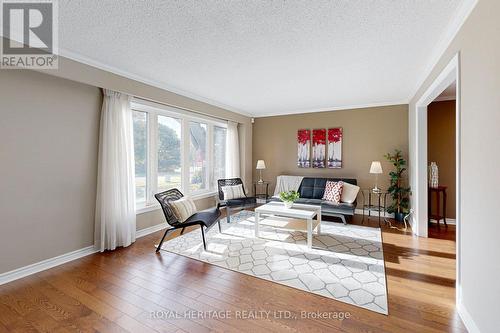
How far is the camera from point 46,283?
2414 millimetres

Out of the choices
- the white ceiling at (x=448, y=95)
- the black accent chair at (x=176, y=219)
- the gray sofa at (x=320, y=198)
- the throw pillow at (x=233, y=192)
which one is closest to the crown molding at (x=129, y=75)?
the black accent chair at (x=176, y=219)

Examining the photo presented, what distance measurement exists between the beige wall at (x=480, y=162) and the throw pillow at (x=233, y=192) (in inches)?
148

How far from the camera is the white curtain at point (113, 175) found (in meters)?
3.18

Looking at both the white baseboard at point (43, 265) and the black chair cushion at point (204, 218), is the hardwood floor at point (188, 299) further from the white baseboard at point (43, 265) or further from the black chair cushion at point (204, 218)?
the black chair cushion at point (204, 218)

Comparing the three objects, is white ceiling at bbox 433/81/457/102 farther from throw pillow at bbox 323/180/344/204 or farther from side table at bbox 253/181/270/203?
side table at bbox 253/181/270/203

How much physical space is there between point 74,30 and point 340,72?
3.17 metres

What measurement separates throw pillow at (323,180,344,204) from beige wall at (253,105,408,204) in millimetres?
665

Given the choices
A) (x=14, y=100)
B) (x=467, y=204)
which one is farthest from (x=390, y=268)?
(x=14, y=100)

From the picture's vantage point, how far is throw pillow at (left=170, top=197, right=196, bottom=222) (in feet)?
10.8

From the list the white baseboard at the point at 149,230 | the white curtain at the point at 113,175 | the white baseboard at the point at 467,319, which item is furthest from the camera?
the white baseboard at the point at 149,230

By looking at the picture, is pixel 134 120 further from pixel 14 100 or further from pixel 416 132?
pixel 416 132

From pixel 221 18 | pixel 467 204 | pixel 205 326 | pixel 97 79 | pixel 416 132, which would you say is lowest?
pixel 205 326

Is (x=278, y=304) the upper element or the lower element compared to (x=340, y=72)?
lower

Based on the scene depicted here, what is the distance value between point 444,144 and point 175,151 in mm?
5336
